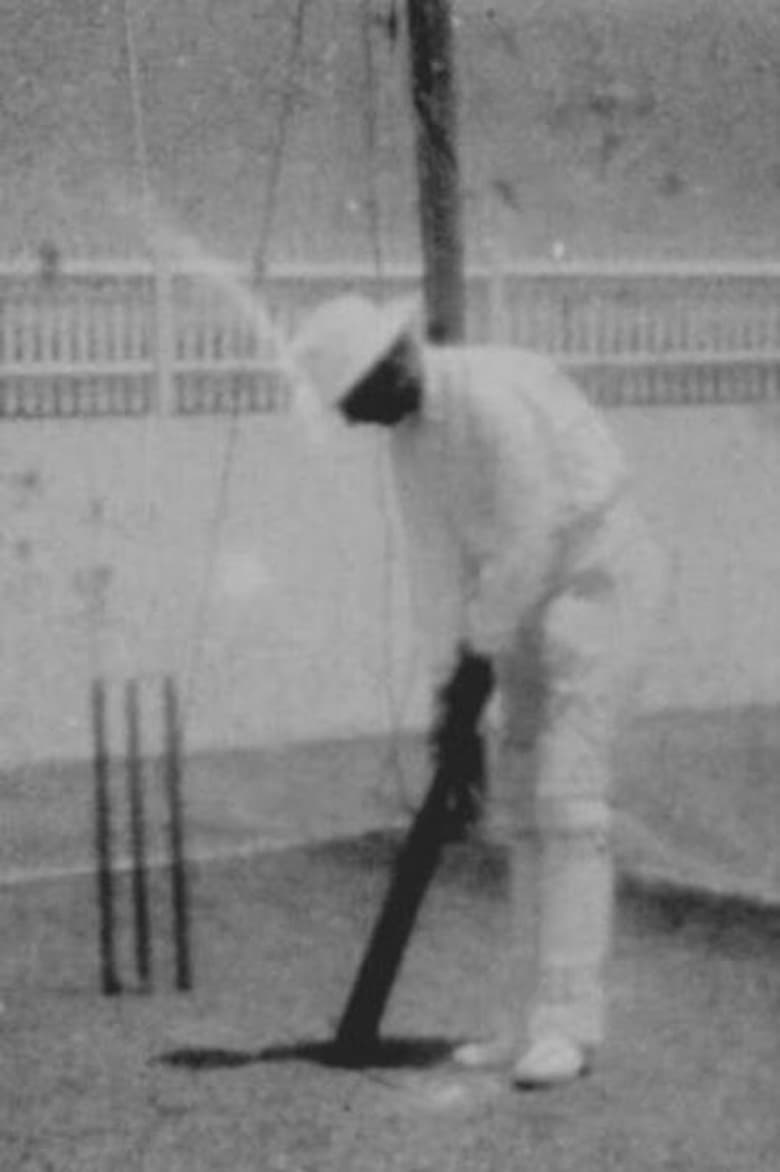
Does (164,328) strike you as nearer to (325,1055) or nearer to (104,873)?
(104,873)

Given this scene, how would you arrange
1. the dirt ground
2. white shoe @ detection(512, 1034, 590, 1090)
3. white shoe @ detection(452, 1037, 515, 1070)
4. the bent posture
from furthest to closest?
white shoe @ detection(452, 1037, 515, 1070) < the bent posture < white shoe @ detection(512, 1034, 590, 1090) < the dirt ground

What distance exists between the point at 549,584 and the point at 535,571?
10 centimetres

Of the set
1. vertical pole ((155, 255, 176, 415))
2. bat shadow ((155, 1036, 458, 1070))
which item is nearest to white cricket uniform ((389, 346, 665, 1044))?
bat shadow ((155, 1036, 458, 1070))

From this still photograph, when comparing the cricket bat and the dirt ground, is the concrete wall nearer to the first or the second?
the dirt ground

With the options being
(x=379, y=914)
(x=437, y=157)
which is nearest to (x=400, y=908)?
(x=379, y=914)

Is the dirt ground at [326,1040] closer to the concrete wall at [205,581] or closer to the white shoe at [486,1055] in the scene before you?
the white shoe at [486,1055]

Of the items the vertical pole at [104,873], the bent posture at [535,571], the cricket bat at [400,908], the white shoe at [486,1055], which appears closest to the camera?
the bent posture at [535,571]

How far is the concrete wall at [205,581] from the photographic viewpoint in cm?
1387

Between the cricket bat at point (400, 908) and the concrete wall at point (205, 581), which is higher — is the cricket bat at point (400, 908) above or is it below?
above

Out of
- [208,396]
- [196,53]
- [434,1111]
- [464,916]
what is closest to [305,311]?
[208,396]

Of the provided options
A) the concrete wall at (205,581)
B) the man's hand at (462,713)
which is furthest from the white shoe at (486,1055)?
the concrete wall at (205,581)

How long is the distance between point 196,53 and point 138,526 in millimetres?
16162

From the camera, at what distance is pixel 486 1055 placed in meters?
7.21

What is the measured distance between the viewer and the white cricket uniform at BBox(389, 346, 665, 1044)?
7.10 meters
